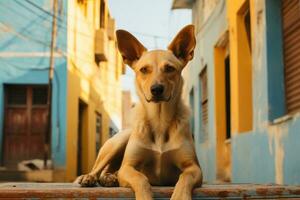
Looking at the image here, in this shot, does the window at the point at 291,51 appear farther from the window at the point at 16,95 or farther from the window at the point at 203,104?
the window at the point at 16,95

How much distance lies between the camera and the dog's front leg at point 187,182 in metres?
3.00

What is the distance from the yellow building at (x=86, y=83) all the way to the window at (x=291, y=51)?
8779 millimetres

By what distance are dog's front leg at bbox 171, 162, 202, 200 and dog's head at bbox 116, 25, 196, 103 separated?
54cm

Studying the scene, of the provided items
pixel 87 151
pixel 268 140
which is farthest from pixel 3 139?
pixel 268 140

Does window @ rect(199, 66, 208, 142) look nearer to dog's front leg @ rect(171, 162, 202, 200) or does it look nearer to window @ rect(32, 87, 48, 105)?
window @ rect(32, 87, 48, 105)

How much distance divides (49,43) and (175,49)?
413 inches

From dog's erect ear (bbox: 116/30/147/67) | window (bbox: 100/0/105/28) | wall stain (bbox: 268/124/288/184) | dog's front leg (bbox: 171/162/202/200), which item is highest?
window (bbox: 100/0/105/28)

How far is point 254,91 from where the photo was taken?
274 inches

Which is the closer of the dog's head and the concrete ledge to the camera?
the concrete ledge

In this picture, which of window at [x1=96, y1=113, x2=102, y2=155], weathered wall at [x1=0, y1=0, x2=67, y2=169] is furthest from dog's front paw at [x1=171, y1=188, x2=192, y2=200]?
window at [x1=96, y1=113, x2=102, y2=155]

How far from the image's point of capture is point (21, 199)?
9.82ft

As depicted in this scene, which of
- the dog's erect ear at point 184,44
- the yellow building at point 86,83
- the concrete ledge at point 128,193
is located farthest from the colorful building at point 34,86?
the concrete ledge at point 128,193

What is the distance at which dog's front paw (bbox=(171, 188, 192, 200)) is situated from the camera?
2973 mm

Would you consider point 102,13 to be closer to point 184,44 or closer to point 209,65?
point 209,65
